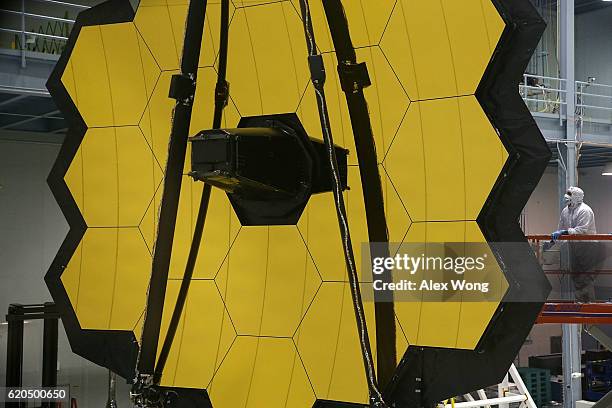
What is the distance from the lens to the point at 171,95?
4.99 ft

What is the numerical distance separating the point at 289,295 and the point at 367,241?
0.70ft

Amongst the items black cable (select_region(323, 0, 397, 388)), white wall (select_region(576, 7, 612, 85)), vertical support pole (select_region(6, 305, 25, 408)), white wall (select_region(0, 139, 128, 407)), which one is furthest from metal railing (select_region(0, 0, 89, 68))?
white wall (select_region(576, 7, 612, 85))

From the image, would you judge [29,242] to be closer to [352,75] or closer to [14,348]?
[14,348]

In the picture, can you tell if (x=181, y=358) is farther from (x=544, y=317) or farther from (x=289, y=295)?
(x=544, y=317)

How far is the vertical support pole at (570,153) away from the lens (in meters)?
8.73

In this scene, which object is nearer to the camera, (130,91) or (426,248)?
(426,248)

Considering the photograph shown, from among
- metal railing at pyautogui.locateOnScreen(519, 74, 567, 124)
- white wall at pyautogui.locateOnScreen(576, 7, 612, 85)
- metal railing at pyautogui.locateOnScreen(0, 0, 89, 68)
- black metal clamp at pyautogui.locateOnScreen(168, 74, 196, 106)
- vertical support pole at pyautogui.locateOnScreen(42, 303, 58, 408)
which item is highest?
white wall at pyautogui.locateOnScreen(576, 7, 612, 85)

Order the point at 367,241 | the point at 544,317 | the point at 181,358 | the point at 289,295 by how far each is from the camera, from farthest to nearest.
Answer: the point at 544,317 < the point at 181,358 < the point at 289,295 < the point at 367,241

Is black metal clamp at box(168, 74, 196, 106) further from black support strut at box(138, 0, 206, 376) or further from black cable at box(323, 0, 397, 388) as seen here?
black cable at box(323, 0, 397, 388)

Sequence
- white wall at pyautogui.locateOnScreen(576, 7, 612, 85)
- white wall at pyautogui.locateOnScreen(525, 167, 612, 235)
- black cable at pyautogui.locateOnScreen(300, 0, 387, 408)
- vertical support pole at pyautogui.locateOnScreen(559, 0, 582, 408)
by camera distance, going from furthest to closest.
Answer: white wall at pyautogui.locateOnScreen(576, 7, 612, 85) → vertical support pole at pyautogui.locateOnScreen(559, 0, 582, 408) → white wall at pyautogui.locateOnScreen(525, 167, 612, 235) → black cable at pyautogui.locateOnScreen(300, 0, 387, 408)

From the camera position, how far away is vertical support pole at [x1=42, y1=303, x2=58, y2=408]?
439 centimetres

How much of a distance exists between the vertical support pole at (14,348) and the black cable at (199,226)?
2.79m

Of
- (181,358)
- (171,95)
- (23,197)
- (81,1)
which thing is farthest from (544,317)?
(23,197)

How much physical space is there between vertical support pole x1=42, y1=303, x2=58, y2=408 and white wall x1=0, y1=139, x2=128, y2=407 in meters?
0.07
